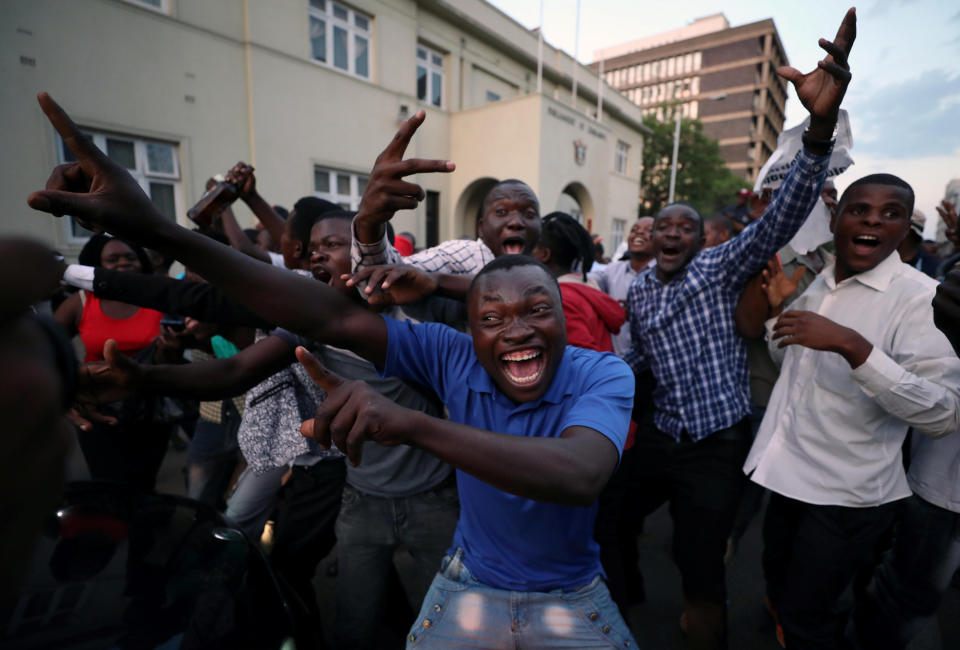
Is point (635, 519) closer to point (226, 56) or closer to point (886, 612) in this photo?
point (886, 612)

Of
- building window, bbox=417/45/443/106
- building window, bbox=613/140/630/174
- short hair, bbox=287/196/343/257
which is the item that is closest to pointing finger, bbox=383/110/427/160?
short hair, bbox=287/196/343/257

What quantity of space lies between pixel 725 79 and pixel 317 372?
2333 inches

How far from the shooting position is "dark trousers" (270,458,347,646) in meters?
2.13

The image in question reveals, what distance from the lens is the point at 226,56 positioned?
28.1ft

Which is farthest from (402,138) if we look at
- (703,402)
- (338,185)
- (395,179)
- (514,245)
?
(338,185)

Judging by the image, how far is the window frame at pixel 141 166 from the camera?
23.8 feet

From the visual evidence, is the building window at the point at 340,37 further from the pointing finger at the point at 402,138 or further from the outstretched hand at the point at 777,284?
the outstretched hand at the point at 777,284

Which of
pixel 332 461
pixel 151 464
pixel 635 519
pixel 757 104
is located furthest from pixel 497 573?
pixel 757 104

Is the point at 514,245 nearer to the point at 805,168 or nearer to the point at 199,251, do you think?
the point at 805,168

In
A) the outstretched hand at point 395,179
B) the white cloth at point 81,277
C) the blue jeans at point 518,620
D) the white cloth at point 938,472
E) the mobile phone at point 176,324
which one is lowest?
the blue jeans at point 518,620

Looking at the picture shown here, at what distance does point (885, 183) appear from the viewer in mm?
1977

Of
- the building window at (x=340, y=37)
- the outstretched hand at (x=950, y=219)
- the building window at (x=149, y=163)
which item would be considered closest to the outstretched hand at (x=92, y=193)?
the outstretched hand at (x=950, y=219)

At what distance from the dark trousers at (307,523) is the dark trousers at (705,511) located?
1.61m

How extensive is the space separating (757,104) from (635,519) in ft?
188
